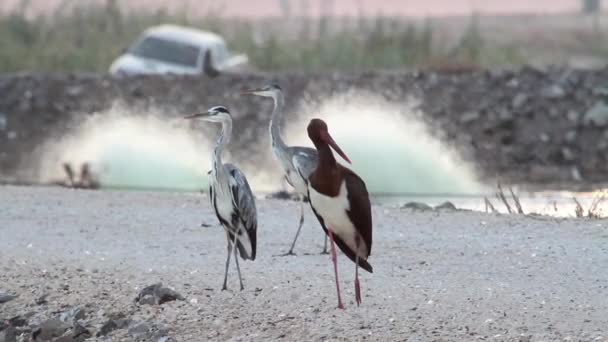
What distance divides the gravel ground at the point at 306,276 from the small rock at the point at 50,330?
27 cm

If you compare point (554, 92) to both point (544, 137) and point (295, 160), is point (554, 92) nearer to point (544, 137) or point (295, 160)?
point (544, 137)

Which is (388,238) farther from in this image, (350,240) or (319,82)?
(319,82)

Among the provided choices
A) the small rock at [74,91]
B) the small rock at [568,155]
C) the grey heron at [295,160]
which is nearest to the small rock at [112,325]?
the grey heron at [295,160]

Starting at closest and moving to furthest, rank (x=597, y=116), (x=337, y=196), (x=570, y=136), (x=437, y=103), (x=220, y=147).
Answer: (x=337, y=196)
(x=220, y=147)
(x=570, y=136)
(x=597, y=116)
(x=437, y=103)

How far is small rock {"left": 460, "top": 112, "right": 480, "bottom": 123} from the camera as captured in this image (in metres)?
32.6

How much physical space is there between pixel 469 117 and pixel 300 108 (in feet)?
9.90

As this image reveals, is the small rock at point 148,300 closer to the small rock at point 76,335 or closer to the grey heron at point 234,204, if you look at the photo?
the small rock at point 76,335

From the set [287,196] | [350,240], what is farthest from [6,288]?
[287,196]

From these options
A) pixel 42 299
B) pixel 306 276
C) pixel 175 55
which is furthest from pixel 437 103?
pixel 42 299

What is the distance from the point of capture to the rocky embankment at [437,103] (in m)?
31.6

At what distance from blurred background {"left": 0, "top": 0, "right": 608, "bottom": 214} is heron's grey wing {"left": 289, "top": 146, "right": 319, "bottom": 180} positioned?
29.6 ft

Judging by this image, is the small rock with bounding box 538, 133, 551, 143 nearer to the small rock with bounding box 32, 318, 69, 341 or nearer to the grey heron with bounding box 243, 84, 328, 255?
the grey heron with bounding box 243, 84, 328, 255

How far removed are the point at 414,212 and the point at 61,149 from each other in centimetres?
1355

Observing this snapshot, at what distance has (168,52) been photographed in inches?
1426
